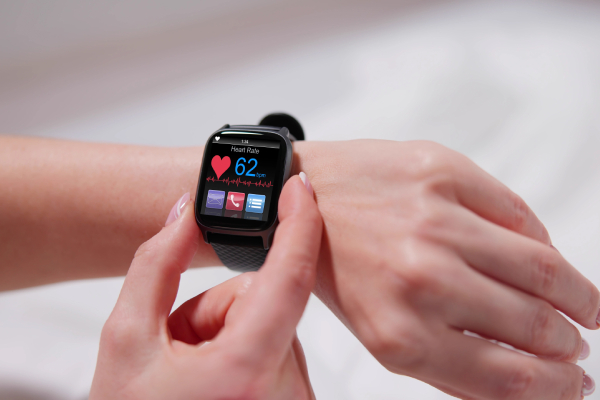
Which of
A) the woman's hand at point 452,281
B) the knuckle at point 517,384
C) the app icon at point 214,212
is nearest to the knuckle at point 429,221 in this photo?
the woman's hand at point 452,281

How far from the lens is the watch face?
0.88 meters

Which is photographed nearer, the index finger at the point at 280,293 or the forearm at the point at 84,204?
the index finger at the point at 280,293

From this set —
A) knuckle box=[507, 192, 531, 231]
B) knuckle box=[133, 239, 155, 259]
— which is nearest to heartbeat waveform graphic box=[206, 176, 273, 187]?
knuckle box=[133, 239, 155, 259]

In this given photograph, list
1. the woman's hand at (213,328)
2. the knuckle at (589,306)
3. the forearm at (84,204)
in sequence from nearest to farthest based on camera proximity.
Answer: the woman's hand at (213,328) → the knuckle at (589,306) → the forearm at (84,204)

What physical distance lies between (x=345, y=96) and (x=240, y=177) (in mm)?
1063

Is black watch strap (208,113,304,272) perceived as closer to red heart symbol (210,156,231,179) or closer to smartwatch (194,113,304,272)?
smartwatch (194,113,304,272)

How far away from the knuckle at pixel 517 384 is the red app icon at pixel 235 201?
23.9 inches

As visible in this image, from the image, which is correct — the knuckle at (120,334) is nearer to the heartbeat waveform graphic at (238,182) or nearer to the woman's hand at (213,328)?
the woman's hand at (213,328)

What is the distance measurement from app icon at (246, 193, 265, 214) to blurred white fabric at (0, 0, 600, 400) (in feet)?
1.97

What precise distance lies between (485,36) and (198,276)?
1633 millimetres

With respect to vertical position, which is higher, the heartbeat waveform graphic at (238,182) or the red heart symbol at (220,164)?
the red heart symbol at (220,164)

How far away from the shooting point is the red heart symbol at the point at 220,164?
0.92 meters

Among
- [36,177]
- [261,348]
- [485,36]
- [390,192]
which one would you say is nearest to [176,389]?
[261,348]

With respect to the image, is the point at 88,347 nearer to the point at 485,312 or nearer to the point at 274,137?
the point at 274,137
